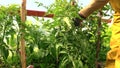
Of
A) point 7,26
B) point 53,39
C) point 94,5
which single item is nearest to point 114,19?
point 94,5

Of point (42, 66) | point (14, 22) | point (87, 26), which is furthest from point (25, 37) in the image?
point (87, 26)

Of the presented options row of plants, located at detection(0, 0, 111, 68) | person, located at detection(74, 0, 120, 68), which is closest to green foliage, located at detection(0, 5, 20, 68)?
row of plants, located at detection(0, 0, 111, 68)

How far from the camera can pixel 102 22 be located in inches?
113

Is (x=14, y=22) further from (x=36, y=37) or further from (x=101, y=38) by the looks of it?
(x=101, y=38)

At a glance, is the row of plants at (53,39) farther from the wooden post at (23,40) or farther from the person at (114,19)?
the person at (114,19)

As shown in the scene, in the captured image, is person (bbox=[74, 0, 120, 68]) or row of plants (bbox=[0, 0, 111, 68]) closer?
person (bbox=[74, 0, 120, 68])

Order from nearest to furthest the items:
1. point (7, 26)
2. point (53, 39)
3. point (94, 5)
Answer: point (94, 5) → point (7, 26) → point (53, 39)

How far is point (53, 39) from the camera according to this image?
9.05ft

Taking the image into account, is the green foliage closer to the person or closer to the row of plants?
the row of plants

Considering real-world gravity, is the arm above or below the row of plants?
above

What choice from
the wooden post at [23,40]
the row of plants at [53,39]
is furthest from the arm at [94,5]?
the wooden post at [23,40]

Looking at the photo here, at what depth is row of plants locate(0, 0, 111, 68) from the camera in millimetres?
2602

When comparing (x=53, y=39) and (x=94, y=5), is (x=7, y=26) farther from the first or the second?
(x=94, y=5)

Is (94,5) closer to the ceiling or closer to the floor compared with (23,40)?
closer to the ceiling
